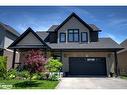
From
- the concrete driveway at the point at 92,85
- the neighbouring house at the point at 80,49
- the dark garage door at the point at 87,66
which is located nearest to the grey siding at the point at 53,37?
the neighbouring house at the point at 80,49

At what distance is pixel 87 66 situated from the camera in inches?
1080

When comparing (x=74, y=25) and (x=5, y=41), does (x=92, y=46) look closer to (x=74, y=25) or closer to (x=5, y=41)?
(x=74, y=25)

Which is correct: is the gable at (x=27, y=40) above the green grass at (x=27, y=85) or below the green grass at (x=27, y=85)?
above

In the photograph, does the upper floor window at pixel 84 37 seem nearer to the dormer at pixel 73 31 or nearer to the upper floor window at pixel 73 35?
the dormer at pixel 73 31

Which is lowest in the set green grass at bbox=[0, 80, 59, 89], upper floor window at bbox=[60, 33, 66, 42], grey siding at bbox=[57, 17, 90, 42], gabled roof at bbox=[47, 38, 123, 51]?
green grass at bbox=[0, 80, 59, 89]

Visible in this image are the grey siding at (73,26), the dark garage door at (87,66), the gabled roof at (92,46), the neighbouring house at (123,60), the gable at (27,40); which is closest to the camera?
the gable at (27,40)

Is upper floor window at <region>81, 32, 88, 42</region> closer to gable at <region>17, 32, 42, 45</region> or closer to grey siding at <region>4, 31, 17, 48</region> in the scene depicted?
gable at <region>17, 32, 42, 45</region>

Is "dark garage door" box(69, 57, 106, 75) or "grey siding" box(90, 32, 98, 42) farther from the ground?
"grey siding" box(90, 32, 98, 42)

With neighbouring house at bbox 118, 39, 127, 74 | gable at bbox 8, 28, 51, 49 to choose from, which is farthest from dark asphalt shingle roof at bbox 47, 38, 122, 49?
neighbouring house at bbox 118, 39, 127, 74

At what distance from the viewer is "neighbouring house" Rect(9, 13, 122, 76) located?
2656 centimetres

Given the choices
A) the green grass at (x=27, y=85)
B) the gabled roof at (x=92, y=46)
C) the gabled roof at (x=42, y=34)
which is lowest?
the green grass at (x=27, y=85)

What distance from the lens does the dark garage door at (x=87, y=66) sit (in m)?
27.3

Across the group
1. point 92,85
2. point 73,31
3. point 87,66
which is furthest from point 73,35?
point 92,85
